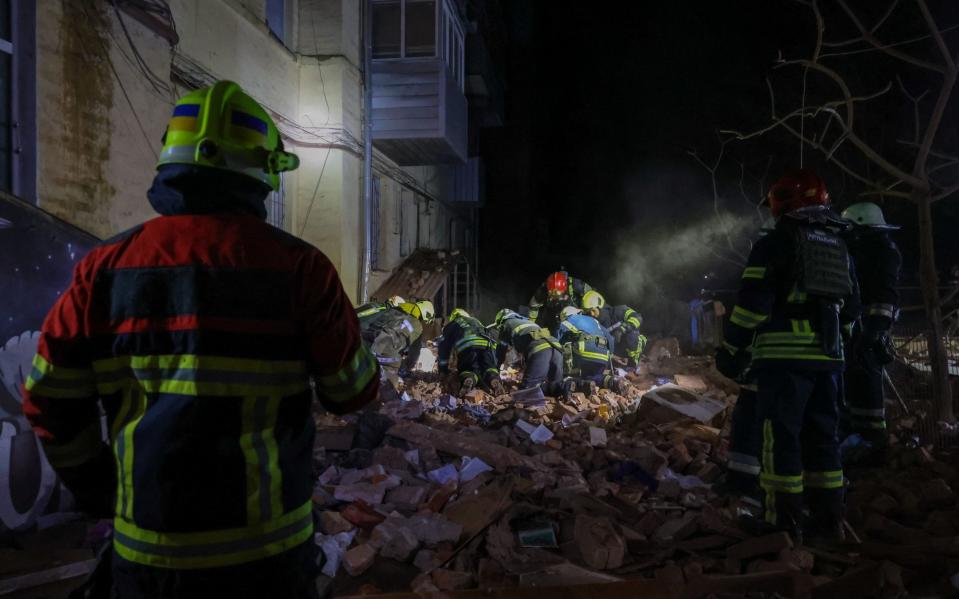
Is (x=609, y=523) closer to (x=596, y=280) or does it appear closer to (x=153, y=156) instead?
(x=153, y=156)

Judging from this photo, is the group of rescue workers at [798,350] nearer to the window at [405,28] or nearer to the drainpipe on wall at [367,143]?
the drainpipe on wall at [367,143]

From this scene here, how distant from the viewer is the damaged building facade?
5.09 m

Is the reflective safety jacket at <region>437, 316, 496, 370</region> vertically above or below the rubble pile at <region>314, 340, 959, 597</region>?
above

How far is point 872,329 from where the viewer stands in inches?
173

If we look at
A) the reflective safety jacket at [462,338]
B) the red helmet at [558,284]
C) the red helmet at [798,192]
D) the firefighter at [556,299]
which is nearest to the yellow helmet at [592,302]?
the firefighter at [556,299]

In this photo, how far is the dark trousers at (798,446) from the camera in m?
3.22

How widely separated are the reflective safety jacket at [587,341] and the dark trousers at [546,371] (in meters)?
0.39

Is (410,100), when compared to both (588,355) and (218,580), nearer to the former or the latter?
(588,355)

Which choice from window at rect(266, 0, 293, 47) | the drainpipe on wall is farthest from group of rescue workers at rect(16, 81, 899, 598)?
the drainpipe on wall

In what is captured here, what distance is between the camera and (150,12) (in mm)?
6297

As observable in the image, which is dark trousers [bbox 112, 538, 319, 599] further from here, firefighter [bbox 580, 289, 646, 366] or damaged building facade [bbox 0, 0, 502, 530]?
firefighter [bbox 580, 289, 646, 366]

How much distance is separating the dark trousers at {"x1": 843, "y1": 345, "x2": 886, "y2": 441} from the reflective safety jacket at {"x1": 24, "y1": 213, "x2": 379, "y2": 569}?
4499 millimetres

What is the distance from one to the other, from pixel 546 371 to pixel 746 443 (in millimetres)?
4212

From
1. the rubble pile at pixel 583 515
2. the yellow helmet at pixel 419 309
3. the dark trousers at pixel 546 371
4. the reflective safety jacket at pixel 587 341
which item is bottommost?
the rubble pile at pixel 583 515
